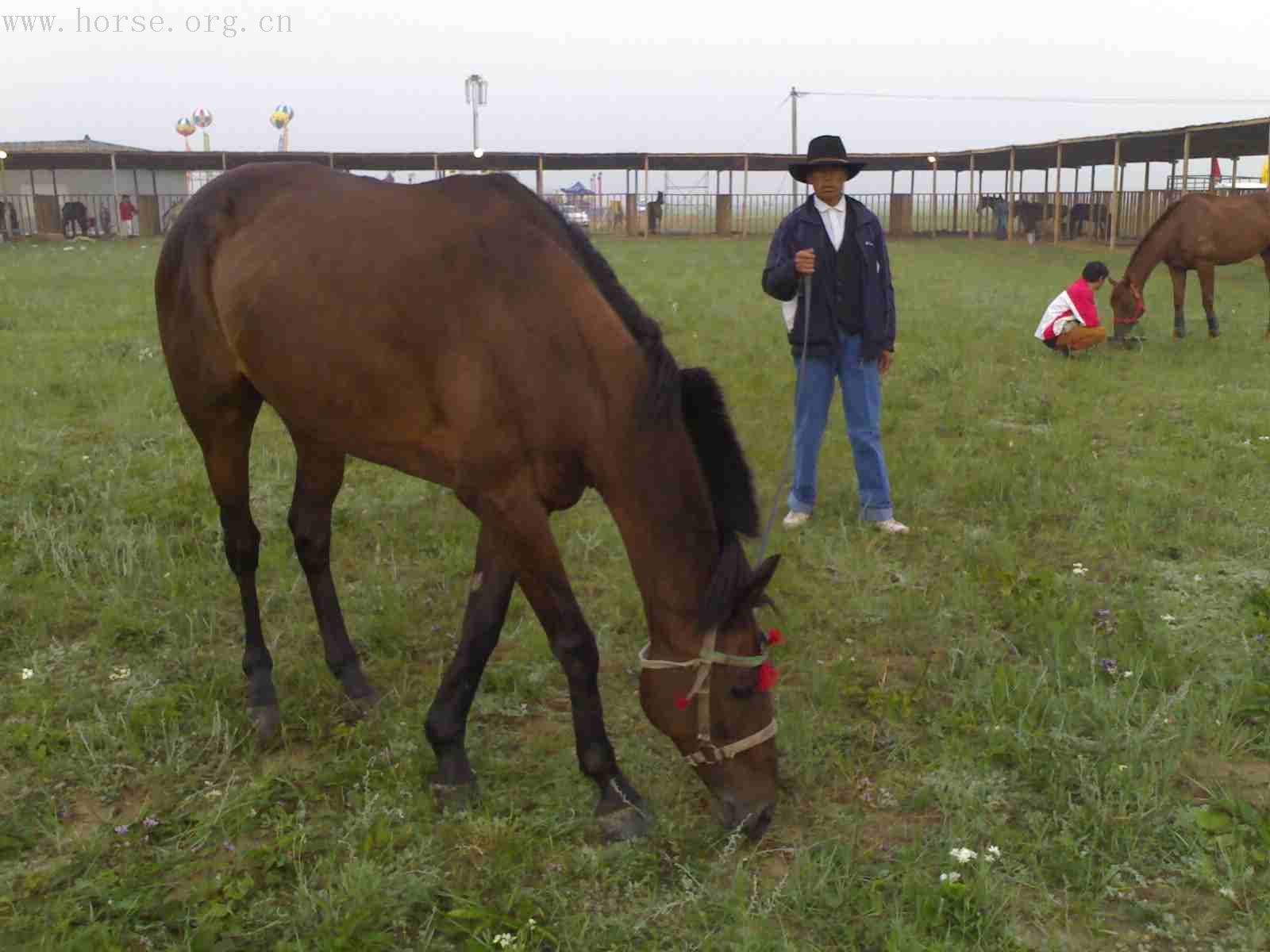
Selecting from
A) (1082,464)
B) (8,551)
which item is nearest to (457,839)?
(8,551)

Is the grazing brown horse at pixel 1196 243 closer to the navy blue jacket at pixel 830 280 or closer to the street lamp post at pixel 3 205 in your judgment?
the navy blue jacket at pixel 830 280

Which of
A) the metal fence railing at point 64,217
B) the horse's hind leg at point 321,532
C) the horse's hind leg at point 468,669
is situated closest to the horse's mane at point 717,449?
→ the horse's hind leg at point 468,669

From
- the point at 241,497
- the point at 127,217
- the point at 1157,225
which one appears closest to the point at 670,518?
the point at 241,497

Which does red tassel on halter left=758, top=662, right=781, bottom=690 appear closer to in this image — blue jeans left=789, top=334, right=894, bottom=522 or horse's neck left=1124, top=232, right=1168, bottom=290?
blue jeans left=789, top=334, right=894, bottom=522

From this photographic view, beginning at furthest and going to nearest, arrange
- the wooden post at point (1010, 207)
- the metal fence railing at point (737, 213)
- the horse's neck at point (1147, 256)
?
the metal fence railing at point (737, 213) < the wooden post at point (1010, 207) < the horse's neck at point (1147, 256)

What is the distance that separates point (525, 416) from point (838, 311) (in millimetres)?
2849

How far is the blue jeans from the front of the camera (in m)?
5.32

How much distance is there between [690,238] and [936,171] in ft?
31.1

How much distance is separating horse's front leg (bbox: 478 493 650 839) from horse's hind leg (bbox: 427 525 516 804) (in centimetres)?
23

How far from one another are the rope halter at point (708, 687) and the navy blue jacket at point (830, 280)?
2767 millimetres

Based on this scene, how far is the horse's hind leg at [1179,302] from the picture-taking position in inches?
428

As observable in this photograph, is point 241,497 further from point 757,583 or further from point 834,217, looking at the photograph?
A: point 834,217

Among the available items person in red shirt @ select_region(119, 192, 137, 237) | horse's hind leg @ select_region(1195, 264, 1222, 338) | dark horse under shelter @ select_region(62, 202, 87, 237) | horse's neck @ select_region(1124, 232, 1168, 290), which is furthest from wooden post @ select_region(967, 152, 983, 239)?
dark horse under shelter @ select_region(62, 202, 87, 237)

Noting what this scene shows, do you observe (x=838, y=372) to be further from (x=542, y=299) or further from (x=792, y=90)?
(x=792, y=90)
